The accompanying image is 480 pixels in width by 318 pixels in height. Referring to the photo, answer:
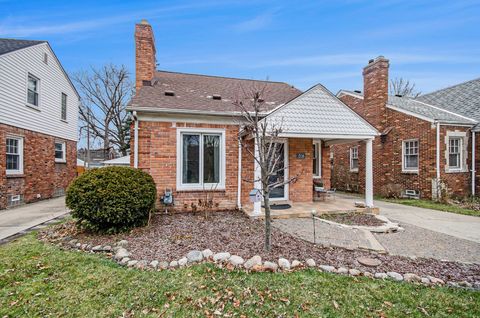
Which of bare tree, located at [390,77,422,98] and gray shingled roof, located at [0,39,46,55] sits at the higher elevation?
bare tree, located at [390,77,422,98]

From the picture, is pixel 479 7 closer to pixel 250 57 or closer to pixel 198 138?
pixel 250 57

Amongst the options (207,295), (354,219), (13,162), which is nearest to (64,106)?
(13,162)

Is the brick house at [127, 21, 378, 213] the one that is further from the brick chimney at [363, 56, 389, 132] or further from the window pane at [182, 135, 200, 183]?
the brick chimney at [363, 56, 389, 132]

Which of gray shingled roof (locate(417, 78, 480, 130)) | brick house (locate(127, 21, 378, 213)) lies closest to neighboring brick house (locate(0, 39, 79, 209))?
brick house (locate(127, 21, 378, 213))

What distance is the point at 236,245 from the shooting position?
4578mm

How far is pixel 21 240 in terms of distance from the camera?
515cm

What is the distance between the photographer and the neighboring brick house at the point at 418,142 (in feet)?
34.8

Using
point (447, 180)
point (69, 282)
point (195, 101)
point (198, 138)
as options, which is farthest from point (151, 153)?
point (447, 180)

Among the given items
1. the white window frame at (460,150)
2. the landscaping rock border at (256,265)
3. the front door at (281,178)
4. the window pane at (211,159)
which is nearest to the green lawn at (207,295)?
the landscaping rock border at (256,265)

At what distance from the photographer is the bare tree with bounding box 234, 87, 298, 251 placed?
4207mm

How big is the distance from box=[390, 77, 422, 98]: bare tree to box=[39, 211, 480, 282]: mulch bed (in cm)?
3106

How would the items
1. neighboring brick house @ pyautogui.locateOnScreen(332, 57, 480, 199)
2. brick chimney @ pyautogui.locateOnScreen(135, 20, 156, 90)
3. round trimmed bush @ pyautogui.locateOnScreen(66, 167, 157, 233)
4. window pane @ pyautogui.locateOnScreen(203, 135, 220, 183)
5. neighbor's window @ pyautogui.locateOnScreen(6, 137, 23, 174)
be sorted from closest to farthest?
round trimmed bush @ pyautogui.locateOnScreen(66, 167, 157, 233) → window pane @ pyautogui.locateOnScreen(203, 135, 220, 183) → brick chimney @ pyautogui.locateOnScreen(135, 20, 156, 90) → neighbor's window @ pyautogui.locateOnScreen(6, 137, 23, 174) → neighboring brick house @ pyautogui.locateOnScreen(332, 57, 480, 199)

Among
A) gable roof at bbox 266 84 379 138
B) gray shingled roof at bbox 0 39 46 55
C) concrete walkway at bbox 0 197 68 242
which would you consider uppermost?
gray shingled roof at bbox 0 39 46 55

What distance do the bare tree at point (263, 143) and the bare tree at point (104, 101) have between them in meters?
22.2
